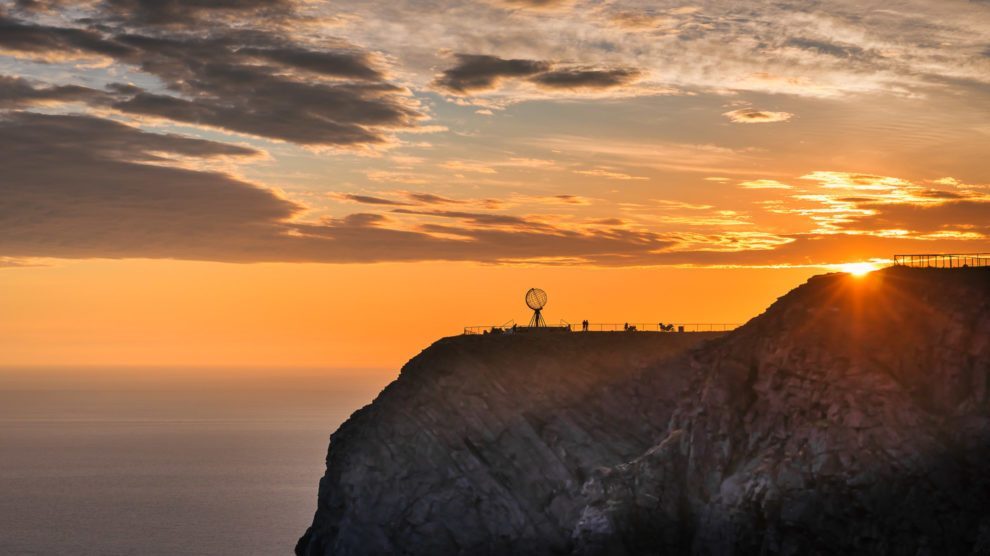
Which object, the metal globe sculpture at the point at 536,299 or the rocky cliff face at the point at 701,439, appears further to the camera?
the metal globe sculpture at the point at 536,299

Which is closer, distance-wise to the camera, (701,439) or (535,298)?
(701,439)

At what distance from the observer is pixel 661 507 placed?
95.2 metres

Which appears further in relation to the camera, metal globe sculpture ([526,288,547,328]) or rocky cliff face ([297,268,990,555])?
metal globe sculpture ([526,288,547,328])

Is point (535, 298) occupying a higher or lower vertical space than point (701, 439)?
higher


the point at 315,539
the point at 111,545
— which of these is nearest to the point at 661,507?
the point at 315,539

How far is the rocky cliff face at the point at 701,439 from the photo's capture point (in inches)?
3162

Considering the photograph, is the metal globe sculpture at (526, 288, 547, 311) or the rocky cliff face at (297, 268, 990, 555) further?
the metal globe sculpture at (526, 288, 547, 311)

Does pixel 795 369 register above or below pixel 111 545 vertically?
above

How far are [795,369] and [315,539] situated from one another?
54393 millimetres

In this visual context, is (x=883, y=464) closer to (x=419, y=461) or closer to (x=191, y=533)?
(x=419, y=461)

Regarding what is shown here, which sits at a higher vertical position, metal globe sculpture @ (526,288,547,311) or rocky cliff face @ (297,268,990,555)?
metal globe sculpture @ (526,288,547,311)

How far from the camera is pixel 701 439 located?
95.2 meters

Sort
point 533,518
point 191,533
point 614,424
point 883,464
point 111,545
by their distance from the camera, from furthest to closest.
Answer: point 191,533 < point 111,545 < point 614,424 < point 533,518 < point 883,464

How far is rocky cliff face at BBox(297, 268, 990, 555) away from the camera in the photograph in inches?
3162
